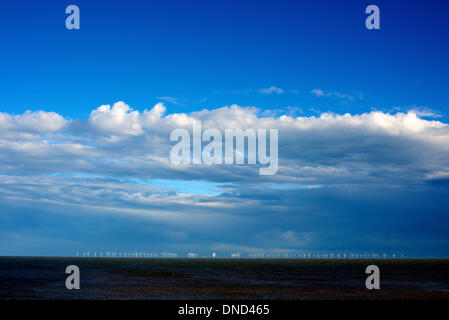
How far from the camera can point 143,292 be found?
52562 mm

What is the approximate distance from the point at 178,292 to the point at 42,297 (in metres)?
16.1
